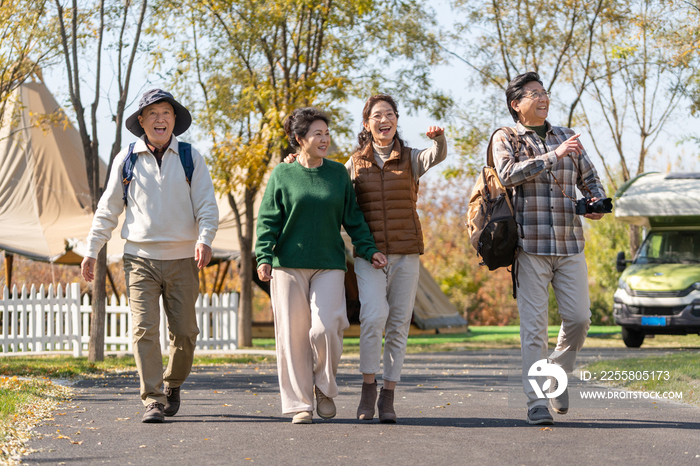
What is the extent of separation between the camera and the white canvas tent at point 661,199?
13156 millimetres

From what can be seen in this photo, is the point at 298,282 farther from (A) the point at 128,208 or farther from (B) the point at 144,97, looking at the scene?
(B) the point at 144,97

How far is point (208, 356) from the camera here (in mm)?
13055

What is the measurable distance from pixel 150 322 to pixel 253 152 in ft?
26.8

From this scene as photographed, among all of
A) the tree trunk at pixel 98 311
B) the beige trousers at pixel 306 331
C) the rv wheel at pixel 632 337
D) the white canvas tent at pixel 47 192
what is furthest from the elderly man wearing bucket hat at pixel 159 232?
the white canvas tent at pixel 47 192

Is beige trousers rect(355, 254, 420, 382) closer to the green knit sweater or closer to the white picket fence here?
the green knit sweater

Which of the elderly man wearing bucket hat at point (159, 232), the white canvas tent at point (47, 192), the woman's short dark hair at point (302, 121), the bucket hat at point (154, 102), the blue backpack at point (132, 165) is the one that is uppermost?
the white canvas tent at point (47, 192)

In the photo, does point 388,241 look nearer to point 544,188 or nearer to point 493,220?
point 493,220

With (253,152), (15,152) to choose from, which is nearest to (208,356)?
(253,152)

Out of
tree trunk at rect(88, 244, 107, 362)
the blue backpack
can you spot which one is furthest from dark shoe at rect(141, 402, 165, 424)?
tree trunk at rect(88, 244, 107, 362)

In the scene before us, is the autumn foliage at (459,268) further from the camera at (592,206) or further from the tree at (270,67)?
the camera at (592,206)

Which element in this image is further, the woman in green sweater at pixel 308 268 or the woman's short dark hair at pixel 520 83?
the woman's short dark hair at pixel 520 83

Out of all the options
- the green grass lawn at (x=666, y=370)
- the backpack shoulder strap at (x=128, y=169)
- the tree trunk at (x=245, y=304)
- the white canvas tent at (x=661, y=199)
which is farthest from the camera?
the tree trunk at (x=245, y=304)

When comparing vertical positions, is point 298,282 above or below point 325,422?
above

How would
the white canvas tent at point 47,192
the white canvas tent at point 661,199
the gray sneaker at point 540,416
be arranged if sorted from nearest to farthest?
the gray sneaker at point 540,416, the white canvas tent at point 661,199, the white canvas tent at point 47,192
